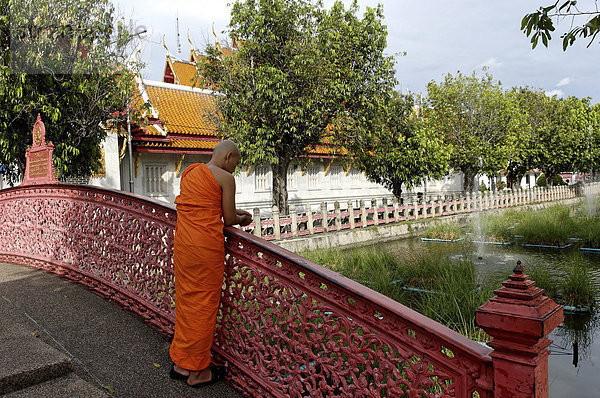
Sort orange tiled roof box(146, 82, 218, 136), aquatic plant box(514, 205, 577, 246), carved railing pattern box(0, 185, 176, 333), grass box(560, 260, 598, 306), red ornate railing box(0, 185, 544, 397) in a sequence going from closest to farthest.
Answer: red ornate railing box(0, 185, 544, 397) → carved railing pattern box(0, 185, 176, 333) → grass box(560, 260, 598, 306) → aquatic plant box(514, 205, 577, 246) → orange tiled roof box(146, 82, 218, 136)

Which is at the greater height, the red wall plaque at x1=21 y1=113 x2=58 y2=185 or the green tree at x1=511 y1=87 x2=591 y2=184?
the green tree at x1=511 y1=87 x2=591 y2=184

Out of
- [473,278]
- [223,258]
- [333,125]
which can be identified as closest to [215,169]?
[223,258]

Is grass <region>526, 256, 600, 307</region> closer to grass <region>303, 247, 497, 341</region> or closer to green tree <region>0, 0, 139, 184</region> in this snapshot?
grass <region>303, 247, 497, 341</region>

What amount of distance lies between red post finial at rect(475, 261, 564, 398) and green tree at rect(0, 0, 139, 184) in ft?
31.6

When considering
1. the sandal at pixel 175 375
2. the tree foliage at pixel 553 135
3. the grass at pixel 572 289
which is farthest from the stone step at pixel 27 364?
the tree foliage at pixel 553 135

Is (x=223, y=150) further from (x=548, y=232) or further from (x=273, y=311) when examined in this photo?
(x=548, y=232)

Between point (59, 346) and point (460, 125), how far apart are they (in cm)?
2377

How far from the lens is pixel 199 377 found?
338cm

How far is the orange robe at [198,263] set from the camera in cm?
320

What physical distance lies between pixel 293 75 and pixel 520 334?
12.7 metres

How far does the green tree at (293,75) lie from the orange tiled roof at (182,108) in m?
2.38

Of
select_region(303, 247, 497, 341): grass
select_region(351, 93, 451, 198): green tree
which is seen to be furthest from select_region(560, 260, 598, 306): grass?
select_region(351, 93, 451, 198): green tree

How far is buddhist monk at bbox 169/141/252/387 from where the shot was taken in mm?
3203

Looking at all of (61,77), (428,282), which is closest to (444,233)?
(428,282)
